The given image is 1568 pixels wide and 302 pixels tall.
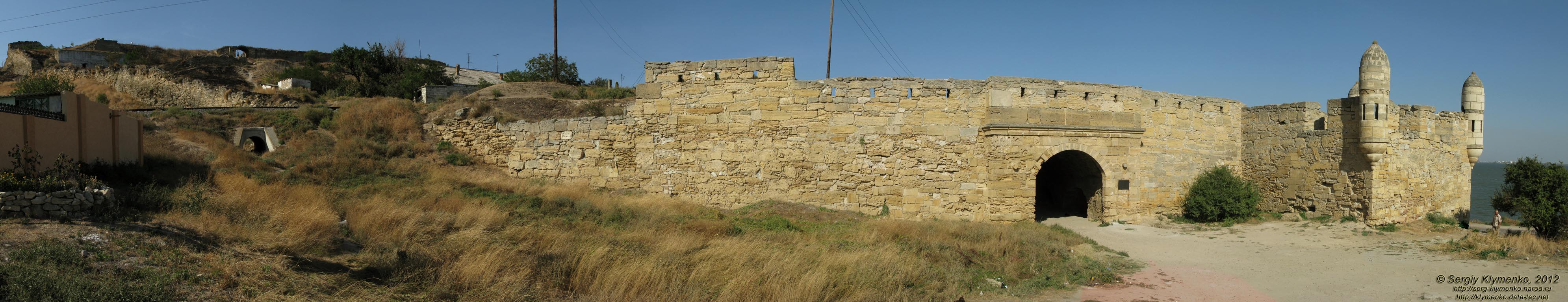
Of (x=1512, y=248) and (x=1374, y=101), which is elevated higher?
(x=1374, y=101)

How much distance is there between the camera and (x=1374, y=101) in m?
13.8

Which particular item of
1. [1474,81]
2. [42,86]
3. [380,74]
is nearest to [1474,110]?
[1474,81]

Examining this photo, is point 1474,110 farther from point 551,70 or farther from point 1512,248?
point 551,70

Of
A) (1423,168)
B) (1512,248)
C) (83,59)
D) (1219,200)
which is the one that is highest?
(83,59)

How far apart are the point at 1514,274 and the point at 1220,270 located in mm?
3594

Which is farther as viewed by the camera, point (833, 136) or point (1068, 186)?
point (1068, 186)

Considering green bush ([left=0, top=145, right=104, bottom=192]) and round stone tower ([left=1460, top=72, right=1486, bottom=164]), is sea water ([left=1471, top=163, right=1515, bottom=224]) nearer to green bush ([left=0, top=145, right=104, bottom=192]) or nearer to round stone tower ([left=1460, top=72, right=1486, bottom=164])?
round stone tower ([left=1460, top=72, right=1486, bottom=164])

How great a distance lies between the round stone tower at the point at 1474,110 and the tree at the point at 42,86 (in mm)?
39015

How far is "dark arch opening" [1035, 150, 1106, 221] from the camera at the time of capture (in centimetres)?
1512

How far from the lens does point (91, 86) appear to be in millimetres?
23719

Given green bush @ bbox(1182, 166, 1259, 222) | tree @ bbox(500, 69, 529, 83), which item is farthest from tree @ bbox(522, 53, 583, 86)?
green bush @ bbox(1182, 166, 1259, 222)

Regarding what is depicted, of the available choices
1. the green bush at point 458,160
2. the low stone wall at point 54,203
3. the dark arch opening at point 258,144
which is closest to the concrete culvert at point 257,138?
the dark arch opening at point 258,144

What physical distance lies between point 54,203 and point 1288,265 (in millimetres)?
16755

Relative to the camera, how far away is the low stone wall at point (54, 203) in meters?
7.39
